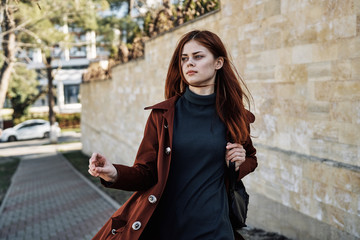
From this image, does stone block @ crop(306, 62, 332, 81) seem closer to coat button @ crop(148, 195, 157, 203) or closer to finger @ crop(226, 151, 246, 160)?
finger @ crop(226, 151, 246, 160)

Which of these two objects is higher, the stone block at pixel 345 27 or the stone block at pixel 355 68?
the stone block at pixel 345 27

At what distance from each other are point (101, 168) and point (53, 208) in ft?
24.7

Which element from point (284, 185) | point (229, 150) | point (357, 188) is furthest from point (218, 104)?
point (284, 185)

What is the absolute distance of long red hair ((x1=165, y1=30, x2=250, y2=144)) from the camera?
228 centimetres

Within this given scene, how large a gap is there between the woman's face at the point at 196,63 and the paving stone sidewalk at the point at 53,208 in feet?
15.9

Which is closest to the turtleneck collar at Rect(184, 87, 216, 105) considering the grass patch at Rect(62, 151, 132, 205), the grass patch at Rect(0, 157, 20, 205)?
the grass patch at Rect(62, 151, 132, 205)

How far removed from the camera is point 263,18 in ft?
17.6

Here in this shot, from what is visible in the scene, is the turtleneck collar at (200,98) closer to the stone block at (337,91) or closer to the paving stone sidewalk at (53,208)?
the stone block at (337,91)

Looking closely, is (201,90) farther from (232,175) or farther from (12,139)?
(12,139)

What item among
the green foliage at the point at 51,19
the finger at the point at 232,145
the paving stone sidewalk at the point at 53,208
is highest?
the green foliage at the point at 51,19

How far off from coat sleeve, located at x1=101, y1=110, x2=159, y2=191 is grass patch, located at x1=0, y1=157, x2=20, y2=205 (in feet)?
30.8

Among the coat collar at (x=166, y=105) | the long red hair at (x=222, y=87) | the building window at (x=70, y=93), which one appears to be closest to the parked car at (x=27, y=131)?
the building window at (x=70, y=93)

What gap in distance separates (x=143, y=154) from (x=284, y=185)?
335 centimetres

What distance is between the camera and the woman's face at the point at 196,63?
2275mm
